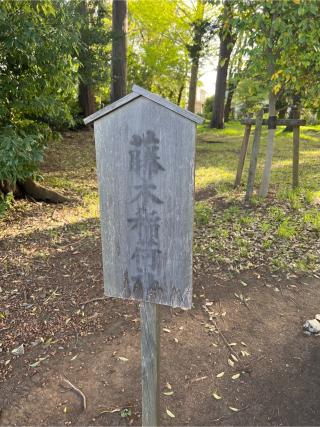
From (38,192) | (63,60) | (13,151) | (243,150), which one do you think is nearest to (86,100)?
(38,192)

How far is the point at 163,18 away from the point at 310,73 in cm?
1547

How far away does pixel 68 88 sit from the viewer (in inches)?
182

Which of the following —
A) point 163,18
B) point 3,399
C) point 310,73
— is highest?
point 163,18

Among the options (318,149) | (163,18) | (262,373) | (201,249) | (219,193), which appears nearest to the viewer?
(262,373)

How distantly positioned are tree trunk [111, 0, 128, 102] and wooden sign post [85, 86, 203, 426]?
9.58 metres

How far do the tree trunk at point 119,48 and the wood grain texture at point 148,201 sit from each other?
9593 mm

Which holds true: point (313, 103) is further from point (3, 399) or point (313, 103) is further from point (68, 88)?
point (3, 399)

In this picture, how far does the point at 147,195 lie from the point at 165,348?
174cm

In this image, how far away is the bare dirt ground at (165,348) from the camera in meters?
2.36

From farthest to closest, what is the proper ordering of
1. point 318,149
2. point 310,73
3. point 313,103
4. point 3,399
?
point 318,149 → point 313,103 → point 310,73 → point 3,399

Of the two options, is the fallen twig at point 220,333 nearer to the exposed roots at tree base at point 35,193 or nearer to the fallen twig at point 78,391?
the fallen twig at point 78,391

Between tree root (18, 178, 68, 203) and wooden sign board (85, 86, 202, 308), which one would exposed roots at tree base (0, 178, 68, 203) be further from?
wooden sign board (85, 86, 202, 308)

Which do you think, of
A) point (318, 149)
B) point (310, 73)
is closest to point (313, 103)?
point (310, 73)

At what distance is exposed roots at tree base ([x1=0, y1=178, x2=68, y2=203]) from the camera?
5.88m
